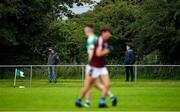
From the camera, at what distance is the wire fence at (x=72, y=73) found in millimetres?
34562

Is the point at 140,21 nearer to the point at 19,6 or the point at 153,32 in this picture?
the point at 153,32

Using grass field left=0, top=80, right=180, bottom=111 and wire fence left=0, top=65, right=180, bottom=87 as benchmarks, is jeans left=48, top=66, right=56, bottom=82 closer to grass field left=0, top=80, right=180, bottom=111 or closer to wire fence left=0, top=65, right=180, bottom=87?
wire fence left=0, top=65, right=180, bottom=87

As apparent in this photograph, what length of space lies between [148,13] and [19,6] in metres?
10.2

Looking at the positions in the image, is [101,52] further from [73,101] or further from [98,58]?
[73,101]

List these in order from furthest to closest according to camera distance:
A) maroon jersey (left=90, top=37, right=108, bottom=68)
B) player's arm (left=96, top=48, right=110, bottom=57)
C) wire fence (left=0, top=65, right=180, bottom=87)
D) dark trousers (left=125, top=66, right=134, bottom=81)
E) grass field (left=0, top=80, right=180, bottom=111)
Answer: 1. dark trousers (left=125, top=66, right=134, bottom=81)
2. wire fence (left=0, top=65, right=180, bottom=87)
3. grass field (left=0, top=80, right=180, bottom=111)
4. maroon jersey (left=90, top=37, right=108, bottom=68)
5. player's arm (left=96, top=48, right=110, bottom=57)

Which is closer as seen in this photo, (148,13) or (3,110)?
(3,110)

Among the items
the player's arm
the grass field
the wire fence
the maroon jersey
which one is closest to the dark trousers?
the wire fence

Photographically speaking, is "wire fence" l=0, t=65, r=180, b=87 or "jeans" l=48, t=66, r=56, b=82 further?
"jeans" l=48, t=66, r=56, b=82

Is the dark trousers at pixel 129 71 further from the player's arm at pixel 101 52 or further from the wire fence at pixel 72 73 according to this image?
the player's arm at pixel 101 52

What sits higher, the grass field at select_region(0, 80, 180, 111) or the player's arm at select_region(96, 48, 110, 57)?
the player's arm at select_region(96, 48, 110, 57)

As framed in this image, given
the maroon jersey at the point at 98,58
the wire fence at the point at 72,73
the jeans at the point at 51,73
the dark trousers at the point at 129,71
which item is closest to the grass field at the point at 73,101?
the maroon jersey at the point at 98,58

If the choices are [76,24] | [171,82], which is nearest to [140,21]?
[171,82]

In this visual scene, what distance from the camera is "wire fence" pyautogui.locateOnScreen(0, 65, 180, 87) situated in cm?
3456

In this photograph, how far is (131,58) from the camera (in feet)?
123
